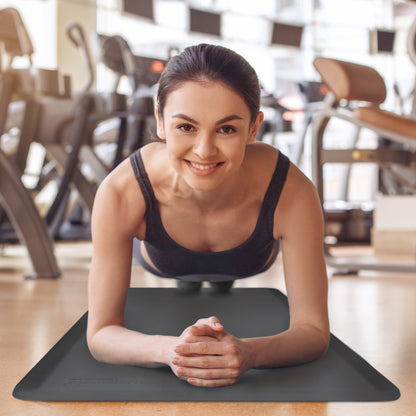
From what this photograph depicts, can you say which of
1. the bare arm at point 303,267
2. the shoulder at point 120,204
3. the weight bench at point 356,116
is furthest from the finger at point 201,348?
the weight bench at point 356,116

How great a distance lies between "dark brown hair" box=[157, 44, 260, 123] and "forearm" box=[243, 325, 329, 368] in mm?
432

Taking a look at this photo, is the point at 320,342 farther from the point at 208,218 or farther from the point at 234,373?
the point at 208,218

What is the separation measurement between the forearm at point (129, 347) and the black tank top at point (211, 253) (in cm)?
25

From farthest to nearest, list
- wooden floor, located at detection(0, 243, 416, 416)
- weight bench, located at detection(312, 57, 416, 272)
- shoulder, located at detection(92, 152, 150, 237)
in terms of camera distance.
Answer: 1. weight bench, located at detection(312, 57, 416, 272)
2. shoulder, located at detection(92, 152, 150, 237)
3. wooden floor, located at detection(0, 243, 416, 416)

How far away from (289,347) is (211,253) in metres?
0.31

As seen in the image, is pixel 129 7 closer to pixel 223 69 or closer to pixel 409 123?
pixel 409 123

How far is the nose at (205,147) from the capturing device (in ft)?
3.33

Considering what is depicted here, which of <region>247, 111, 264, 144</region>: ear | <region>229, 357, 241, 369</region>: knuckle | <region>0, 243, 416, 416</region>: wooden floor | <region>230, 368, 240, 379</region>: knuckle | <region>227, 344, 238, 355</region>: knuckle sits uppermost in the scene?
<region>247, 111, 264, 144</region>: ear

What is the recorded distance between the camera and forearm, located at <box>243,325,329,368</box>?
1.08 metres

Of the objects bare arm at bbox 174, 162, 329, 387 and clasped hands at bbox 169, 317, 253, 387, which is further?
bare arm at bbox 174, 162, 329, 387

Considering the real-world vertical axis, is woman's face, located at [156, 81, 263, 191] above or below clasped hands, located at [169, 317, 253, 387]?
above

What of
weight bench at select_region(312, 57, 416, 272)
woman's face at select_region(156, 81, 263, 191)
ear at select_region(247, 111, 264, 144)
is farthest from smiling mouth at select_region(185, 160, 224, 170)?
weight bench at select_region(312, 57, 416, 272)

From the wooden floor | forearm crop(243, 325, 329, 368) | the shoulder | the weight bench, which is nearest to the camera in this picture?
the wooden floor

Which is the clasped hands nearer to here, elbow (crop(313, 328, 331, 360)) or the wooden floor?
the wooden floor
